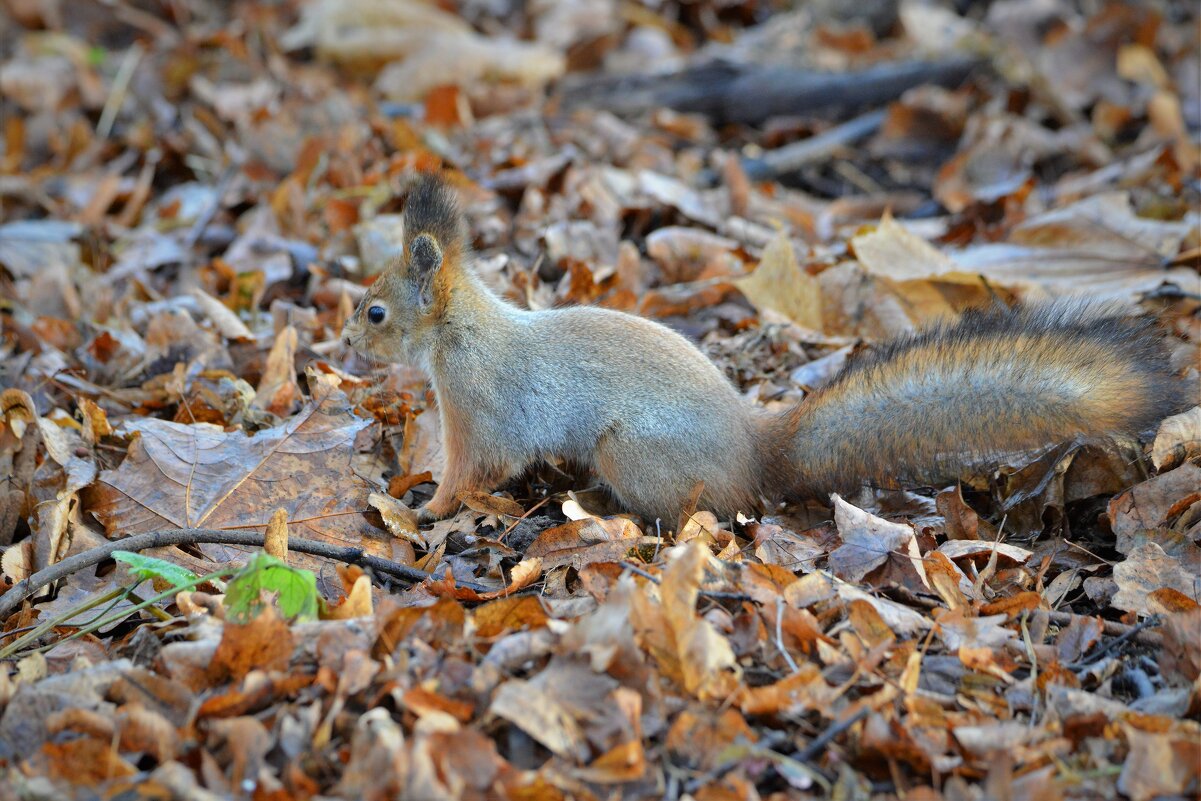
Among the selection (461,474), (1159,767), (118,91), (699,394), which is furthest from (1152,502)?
(118,91)

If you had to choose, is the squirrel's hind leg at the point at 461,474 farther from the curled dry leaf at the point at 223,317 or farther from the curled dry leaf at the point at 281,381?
the curled dry leaf at the point at 223,317

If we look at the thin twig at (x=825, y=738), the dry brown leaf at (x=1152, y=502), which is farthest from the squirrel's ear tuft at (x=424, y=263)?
the dry brown leaf at (x=1152, y=502)

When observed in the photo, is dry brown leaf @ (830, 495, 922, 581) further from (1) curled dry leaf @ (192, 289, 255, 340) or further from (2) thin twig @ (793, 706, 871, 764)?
(1) curled dry leaf @ (192, 289, 255, 340)

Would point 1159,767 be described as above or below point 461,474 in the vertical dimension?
above

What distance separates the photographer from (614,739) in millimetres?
2539

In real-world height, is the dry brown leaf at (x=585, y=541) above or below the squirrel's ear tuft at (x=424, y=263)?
below

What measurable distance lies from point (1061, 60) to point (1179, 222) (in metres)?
2.95

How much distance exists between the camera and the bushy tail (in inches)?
138

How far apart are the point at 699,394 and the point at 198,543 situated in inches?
70.3

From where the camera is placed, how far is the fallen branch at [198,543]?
3.23m

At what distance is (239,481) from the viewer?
3924 millimetres

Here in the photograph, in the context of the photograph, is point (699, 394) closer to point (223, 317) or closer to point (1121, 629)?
point (1121, 629)

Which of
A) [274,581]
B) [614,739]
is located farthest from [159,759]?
[614,739]

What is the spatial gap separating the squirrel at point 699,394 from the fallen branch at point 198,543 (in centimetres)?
72
